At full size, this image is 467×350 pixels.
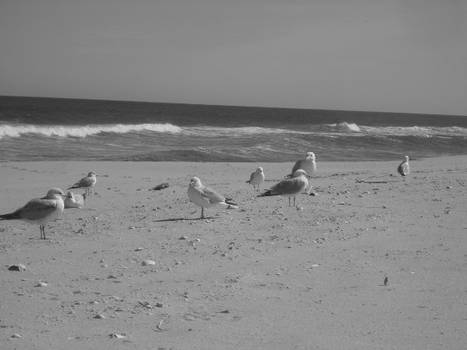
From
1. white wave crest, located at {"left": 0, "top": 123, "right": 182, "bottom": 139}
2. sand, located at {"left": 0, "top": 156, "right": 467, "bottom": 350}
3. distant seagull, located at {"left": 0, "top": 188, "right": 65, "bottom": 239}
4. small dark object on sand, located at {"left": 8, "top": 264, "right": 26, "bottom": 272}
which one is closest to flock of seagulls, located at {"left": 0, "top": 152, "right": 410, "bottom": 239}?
distant seagull, located at {"left": 0, "top": 188, "right": 65, "bottom": 239}

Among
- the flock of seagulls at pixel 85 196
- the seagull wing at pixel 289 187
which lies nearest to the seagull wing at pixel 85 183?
the flock of seagulls at pixel 85 196

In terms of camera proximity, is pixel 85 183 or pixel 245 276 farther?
pixel 85 183

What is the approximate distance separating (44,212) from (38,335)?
3797mm

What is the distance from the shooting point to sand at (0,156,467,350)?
435cm

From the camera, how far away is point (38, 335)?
4.24 metres

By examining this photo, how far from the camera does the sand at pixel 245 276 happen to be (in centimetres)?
435

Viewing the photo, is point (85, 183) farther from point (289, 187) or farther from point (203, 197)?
point (289, 187)

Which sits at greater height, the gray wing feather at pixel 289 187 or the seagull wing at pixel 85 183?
the gray wing feather at pixel 289 187

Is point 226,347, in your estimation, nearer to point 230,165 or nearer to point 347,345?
point 347,345

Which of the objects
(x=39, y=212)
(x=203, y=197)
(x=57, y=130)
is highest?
(x=57, y=130)

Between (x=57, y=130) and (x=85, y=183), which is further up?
(x=57, y=130)

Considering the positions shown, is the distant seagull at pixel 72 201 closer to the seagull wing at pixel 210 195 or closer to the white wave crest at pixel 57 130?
the seagull wing at pixel 210 195

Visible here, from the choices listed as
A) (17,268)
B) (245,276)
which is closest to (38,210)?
(17,268)

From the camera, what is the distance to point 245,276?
5.74 metres
